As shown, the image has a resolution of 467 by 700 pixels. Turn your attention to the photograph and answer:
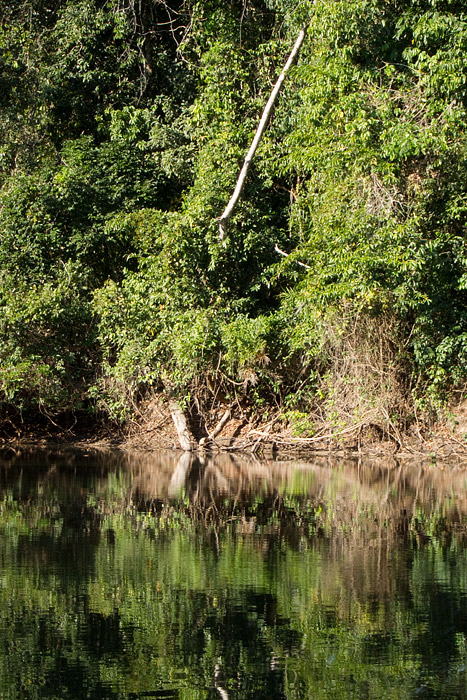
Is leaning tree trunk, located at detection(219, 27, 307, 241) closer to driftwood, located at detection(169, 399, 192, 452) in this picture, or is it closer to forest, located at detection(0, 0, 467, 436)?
forest, located at detection(0, 0, 467, 436)

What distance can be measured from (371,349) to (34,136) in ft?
28.3

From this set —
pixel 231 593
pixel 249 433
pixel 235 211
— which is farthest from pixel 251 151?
pixel 231 593

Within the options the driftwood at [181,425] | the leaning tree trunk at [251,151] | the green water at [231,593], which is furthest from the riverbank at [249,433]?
the green water at [231,593]

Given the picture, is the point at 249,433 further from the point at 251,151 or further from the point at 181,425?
the point at 251,151

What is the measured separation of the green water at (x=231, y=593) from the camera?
191 inches

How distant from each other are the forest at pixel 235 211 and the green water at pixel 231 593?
196 inches

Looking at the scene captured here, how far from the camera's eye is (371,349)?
16.5 m

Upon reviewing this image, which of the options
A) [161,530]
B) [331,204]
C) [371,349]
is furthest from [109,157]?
[161,530]

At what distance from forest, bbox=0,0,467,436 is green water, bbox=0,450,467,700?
4.98 meters

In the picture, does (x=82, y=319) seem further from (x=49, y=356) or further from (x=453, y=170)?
(x=453, y=170)

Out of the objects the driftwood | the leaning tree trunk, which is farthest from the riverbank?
the leaning tree trunk

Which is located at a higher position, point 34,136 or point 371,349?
point 34,136

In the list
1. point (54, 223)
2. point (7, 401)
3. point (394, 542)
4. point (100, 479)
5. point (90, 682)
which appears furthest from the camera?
point (54, 223)

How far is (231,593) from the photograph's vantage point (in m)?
6.48
